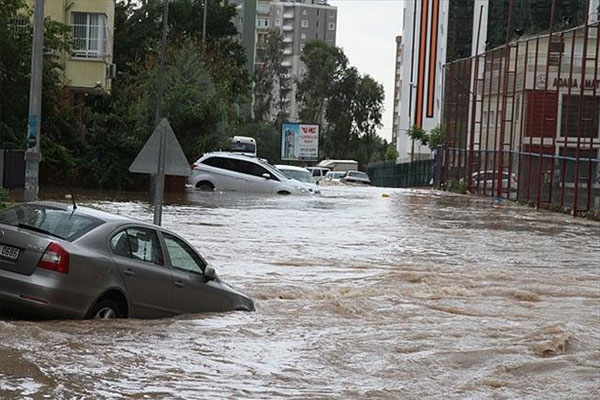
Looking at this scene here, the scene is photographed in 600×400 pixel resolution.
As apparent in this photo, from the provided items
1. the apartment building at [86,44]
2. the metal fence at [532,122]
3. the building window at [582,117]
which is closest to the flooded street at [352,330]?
the metal fence at [532,122]

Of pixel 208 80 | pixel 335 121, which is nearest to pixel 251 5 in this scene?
pixel 335 121

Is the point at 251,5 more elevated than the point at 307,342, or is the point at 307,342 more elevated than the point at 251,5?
the point at 251,5

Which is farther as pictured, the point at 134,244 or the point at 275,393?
the point at 134,244

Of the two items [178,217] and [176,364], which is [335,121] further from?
[176,364]

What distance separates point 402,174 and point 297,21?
336ft

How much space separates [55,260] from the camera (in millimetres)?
12500

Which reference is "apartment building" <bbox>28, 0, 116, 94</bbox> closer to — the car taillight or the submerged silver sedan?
the submerged silver sedan

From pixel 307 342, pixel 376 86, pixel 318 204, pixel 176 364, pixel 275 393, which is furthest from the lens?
pixel 376 86

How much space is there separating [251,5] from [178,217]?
11287 centimetres

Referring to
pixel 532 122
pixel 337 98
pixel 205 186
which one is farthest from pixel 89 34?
pixel 337 98

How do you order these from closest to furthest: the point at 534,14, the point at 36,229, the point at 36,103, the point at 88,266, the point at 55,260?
1. the point at 55,260
2. the point at 88,266
3. the point at 36,229
4. the point at 36,103
5. the point at 534,14

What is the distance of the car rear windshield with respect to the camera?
12.9 meters

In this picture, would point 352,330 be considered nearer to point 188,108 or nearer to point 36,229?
point 36,229

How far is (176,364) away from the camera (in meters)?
11.7
